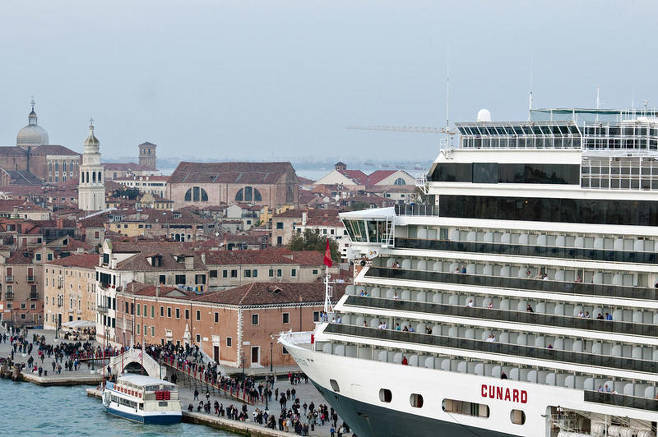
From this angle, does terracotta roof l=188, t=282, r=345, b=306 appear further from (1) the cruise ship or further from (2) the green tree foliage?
(2) the green tree foliage

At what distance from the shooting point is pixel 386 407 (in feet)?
105

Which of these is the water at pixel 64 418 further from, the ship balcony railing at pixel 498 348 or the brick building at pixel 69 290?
the brick building at pixel 69 290

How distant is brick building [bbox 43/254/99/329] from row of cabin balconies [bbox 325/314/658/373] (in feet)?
110

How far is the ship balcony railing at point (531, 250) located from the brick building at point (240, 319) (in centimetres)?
2035

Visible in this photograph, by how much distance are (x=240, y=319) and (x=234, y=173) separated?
94600mm

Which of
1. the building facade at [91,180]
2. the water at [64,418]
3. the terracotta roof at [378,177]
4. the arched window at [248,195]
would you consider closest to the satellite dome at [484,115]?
the water at [64,418]

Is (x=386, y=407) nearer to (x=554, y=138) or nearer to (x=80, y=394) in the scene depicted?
(x=554, y=138)

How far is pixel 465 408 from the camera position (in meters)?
30.7

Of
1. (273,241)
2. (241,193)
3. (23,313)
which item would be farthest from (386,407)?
(241,193)

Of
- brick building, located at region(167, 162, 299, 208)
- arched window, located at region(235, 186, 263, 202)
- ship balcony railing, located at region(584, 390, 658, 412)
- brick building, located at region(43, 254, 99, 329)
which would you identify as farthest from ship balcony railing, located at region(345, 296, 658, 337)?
arched window, located at region(235, 186, 263, 202)

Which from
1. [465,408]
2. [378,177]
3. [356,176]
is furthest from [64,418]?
[356,176]

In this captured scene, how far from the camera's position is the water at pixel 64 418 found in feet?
144

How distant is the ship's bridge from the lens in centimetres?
3300

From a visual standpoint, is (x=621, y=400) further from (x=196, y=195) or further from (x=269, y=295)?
(x=196, y=195)
